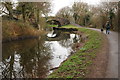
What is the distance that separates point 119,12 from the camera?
1755 cm

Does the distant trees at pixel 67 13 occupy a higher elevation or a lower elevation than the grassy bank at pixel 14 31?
higher

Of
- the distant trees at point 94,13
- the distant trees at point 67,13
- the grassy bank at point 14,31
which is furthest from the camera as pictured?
the distant trees at point 67,13

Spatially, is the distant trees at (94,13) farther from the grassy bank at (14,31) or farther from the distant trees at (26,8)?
the grassy bank at (14,31)

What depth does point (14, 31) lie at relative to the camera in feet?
64.6

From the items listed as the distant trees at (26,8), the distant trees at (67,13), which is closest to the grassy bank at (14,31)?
the distant trees at (26,8)

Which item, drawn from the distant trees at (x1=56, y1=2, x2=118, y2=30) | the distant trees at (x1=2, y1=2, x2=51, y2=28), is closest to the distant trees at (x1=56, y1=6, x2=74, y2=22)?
the distant trees at (x1=56, y1=2, x2=118, y2=30)

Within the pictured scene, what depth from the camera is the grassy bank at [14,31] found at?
1828cm

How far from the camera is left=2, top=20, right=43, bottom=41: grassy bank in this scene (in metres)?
18.3

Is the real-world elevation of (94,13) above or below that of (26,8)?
above

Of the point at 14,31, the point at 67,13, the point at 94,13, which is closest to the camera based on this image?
the point at 14,31

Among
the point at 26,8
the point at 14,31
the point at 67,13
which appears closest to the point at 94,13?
the point at 26,8

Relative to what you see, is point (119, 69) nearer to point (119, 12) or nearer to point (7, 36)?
point (119, 12)

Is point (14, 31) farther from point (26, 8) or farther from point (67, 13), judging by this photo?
point (67, 13)

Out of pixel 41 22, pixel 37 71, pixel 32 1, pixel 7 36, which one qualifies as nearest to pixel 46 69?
pixel 37 71
